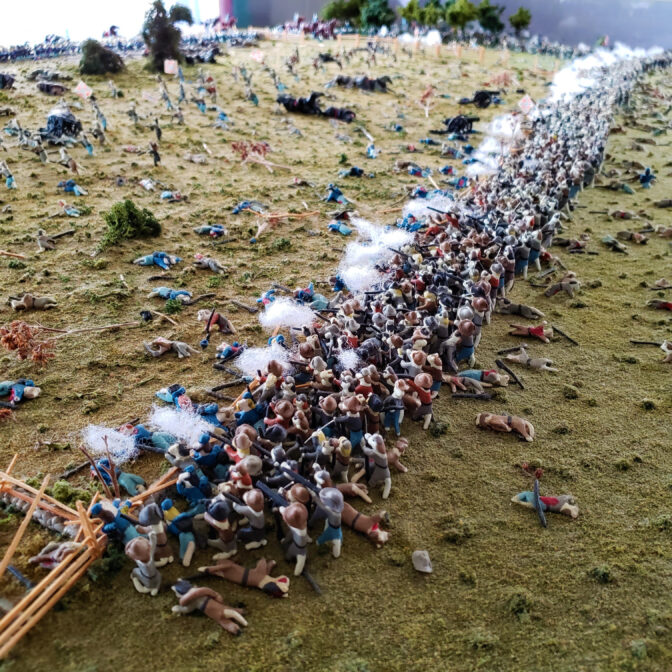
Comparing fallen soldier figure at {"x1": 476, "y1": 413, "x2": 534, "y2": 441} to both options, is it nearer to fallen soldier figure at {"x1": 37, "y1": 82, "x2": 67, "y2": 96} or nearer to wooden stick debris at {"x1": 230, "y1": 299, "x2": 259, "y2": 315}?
wooden stick debris at {"x1": 230, "y1": 299, "x2": 259, "y2": 315}

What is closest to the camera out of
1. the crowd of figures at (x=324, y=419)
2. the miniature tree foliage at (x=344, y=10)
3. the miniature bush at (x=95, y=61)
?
the crowd of figures at (x=324, y=419)

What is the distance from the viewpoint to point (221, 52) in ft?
96.1

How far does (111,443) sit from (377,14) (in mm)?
45214

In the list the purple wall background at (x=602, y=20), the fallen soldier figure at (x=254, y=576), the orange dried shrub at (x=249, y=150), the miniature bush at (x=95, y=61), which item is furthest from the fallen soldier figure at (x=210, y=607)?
the purple wall background at (x=602, y=20)

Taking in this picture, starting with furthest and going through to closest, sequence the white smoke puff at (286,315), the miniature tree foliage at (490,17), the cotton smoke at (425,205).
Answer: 1. the miniature tree foliage at (490,17)
2. the cotton smoke at (425,205)
3. the white smoke puff at (286,315)

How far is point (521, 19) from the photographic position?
1594 inches

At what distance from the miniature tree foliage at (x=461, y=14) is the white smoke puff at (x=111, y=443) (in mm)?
42036

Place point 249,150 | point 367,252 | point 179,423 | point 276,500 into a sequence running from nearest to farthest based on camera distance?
point 276,500 → point 179,423 → point 367,252 → point 249,150

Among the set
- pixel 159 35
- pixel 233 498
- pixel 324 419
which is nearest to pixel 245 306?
pixel 324 419

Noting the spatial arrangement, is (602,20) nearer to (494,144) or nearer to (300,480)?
(494,144)

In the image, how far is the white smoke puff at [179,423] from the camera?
5655 millimetres

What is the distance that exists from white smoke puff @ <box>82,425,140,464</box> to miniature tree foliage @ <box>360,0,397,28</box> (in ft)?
147

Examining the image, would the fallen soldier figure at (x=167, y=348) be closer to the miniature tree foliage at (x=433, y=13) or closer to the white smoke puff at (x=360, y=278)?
the white smoke puff at (x=360, y=278)

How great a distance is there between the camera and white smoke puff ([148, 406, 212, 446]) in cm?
565
